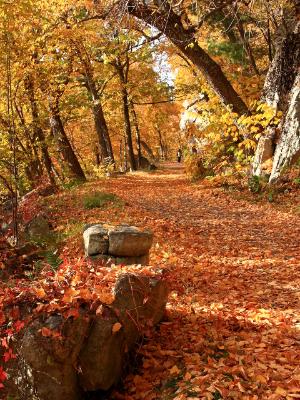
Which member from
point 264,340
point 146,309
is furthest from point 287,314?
point 146,309

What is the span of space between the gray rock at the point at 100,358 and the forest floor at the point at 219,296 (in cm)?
25

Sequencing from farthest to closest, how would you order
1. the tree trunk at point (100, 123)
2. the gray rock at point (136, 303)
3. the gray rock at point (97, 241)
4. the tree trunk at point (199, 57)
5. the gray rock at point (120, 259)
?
the tree trunk at point (100, 123) < the tree trunk at point (199, 57) < the gray rock at point (97, 241) < the gray rock at point (120, 259) < the gray rock at point (136, 303)

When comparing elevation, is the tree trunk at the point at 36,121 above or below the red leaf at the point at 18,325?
above

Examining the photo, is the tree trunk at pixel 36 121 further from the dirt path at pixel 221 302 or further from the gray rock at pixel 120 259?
the gray rock at pixel 120 259

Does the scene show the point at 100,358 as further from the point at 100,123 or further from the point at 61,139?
the point at 100,123

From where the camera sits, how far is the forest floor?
13.3 ft

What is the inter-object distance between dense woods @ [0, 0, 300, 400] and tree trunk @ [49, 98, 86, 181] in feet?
0.20

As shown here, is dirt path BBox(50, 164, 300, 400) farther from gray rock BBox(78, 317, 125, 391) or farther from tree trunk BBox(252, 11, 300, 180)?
tree trunk BBox(252, 11, 300, 180)

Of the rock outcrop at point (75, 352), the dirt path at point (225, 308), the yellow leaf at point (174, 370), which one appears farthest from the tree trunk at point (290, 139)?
the yellow leaf at point (174, 370)

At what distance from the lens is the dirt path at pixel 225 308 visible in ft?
13.2

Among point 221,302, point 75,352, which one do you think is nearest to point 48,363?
point 75,352

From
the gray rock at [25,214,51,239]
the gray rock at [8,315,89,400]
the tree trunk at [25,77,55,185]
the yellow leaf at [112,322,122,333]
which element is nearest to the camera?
the gray rock at [8,315,89,400]

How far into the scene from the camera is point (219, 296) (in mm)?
6137

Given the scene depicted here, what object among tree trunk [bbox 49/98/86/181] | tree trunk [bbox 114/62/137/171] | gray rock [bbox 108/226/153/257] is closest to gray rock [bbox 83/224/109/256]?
gray rock [bbox 108/226/153/257]
